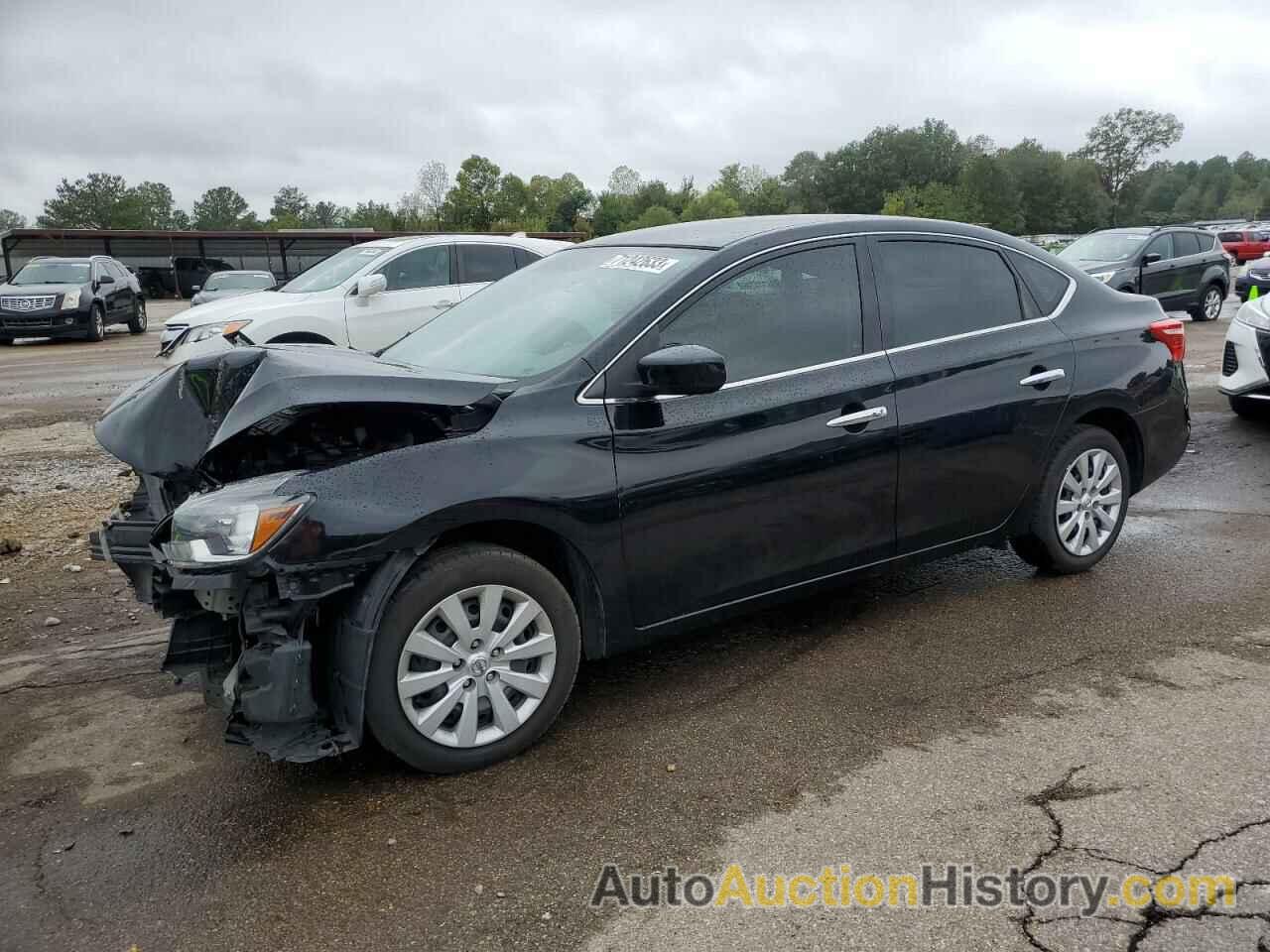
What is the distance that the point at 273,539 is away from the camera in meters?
3.08

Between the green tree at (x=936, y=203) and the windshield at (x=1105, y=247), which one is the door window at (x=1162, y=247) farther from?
the green tree at (x=936, y=203)

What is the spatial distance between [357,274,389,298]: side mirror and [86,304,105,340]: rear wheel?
12.9 metres

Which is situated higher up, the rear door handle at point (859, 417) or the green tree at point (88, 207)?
the green tree at point (88, 207)

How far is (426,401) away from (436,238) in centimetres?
852

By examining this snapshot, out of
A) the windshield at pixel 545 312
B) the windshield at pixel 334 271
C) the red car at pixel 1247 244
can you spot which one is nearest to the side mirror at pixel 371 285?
the windshield at pixel 334 271

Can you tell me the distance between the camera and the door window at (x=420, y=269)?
10836 millimetres

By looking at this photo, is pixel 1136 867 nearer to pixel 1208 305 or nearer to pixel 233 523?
pixel 233 523

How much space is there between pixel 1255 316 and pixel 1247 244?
4698cm

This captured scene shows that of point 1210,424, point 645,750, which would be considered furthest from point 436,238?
point 645,750

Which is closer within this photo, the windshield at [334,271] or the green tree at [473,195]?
the windshield at [334,271]

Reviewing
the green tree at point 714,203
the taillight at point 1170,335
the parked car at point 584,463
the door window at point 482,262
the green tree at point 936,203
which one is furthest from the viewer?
the green tree at point 714,203

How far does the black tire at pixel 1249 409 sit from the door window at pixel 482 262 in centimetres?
721

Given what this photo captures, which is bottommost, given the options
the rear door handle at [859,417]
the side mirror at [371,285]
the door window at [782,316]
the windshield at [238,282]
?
the rear door handle at [859,417]

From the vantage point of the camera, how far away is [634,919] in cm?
268
